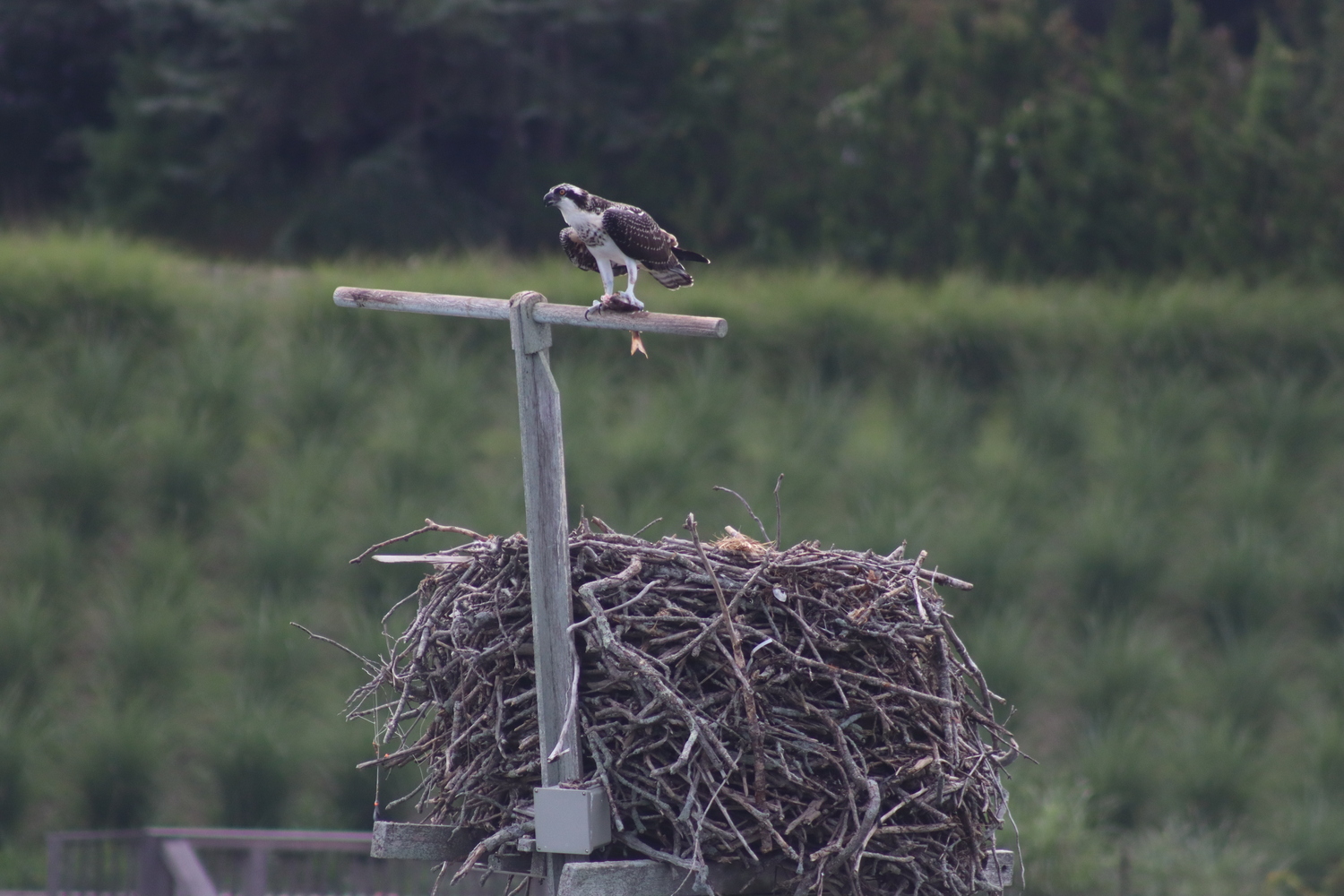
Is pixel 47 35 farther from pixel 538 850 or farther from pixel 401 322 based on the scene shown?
pixel 538 850

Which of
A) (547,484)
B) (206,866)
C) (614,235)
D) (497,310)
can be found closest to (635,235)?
(614,235)

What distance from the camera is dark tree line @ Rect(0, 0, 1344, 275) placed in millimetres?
16281

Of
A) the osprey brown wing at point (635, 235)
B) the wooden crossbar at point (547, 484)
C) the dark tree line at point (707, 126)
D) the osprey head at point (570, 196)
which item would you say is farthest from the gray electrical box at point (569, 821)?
the dark tree line at point (707, 126)

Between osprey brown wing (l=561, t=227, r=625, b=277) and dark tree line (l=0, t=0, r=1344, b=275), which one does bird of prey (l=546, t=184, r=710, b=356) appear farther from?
dark tree line (l=0, t=0, r=1344, b=275)

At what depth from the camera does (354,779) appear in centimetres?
1009

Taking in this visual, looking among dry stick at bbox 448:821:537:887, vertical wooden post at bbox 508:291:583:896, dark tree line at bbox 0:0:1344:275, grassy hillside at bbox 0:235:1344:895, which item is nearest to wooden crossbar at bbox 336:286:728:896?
vertical wooden post at bbox 508:291:583:896

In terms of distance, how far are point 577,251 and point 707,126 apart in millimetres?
14727

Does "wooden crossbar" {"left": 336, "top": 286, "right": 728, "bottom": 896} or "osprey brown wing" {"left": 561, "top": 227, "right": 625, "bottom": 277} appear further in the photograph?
"osprey brown wing" {"left": 561, "top": 227, "right": 625, "bottom": 277}

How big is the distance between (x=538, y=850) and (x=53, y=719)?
721 cm

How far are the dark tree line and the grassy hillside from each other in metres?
2.15

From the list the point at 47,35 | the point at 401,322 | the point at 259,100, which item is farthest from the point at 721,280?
the point at 47,35

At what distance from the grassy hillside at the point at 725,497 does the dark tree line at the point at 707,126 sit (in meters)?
2.15

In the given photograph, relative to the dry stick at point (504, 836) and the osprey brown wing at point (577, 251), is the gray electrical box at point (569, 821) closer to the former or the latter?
the dry stick at point (504, 836)

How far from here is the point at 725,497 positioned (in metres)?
11.9
